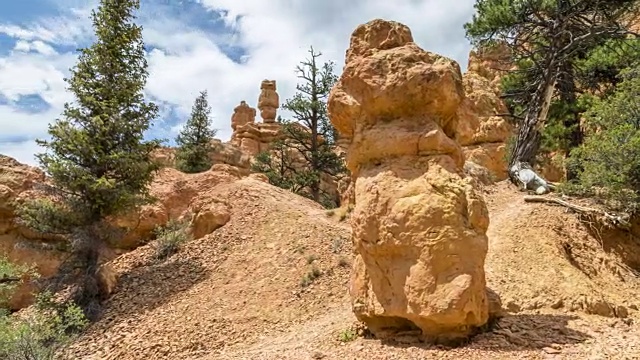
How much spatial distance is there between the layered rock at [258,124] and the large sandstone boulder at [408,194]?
1181 inches

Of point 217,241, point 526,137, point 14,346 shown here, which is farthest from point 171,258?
point 526,137

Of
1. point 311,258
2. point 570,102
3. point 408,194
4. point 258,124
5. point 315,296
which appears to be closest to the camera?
point 408,194

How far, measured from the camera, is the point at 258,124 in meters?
44.4

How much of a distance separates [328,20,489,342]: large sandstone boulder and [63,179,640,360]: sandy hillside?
1.67ft

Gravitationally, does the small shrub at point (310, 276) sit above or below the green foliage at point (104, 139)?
below

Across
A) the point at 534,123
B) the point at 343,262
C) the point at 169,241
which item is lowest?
the point at 343,262

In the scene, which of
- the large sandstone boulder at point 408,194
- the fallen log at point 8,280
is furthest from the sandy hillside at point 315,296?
the fallen log at point 8,280

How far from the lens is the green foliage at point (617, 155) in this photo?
943cm

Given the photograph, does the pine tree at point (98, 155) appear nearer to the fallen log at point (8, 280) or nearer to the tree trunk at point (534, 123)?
the fallen log at point (8, 280)

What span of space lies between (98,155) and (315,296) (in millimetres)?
6505

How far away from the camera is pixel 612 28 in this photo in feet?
44.8

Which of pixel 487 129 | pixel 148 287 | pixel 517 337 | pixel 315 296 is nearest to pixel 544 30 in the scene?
pixel 487 129

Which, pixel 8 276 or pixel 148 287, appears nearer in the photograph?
pixel 8 276

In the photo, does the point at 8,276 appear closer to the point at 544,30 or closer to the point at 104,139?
the point at 104,139
